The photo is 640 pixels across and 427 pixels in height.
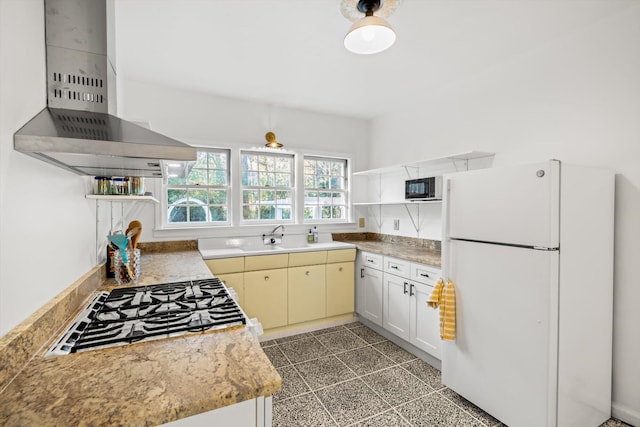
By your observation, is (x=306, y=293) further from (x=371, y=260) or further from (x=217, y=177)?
(x=217, y=177)

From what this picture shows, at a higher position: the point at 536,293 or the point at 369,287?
the point at 536,293

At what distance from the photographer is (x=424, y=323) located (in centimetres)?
260

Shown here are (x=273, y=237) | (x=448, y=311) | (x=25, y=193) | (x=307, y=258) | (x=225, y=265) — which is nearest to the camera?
(x=25, y=193)

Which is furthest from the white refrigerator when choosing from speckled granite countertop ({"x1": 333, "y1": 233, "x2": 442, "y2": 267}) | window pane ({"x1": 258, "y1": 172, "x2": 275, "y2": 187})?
window pane ({"x1": 258, "y1": 172, "x2": 275, "y2": 187})

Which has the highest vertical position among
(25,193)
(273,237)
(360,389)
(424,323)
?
(25,193)

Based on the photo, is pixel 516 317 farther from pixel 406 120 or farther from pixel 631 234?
pixel 406 120

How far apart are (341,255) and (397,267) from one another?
2.41 ft

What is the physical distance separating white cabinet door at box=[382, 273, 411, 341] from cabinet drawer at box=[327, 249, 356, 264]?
546 mm

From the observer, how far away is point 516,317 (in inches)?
68.4

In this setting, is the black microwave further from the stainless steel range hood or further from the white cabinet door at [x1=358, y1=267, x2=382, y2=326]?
the stainless steel range hood

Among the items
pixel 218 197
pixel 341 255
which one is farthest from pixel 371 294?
pixel 218 197

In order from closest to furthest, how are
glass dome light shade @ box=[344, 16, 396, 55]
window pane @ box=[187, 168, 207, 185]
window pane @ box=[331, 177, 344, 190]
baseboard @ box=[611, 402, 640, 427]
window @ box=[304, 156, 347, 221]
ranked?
glass dome light shade @ box=[344, 16, 396, 55] < baseboard @ box=[611, 402, 640, 427] < window pane @ box=[187, 168, 207, 185] < window @ box=[304, 156, 347, 221] < window pane @ box=[331, 177, 344, 190]

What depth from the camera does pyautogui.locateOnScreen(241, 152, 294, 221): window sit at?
3645 mm

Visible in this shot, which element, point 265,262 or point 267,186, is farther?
point 267,186
